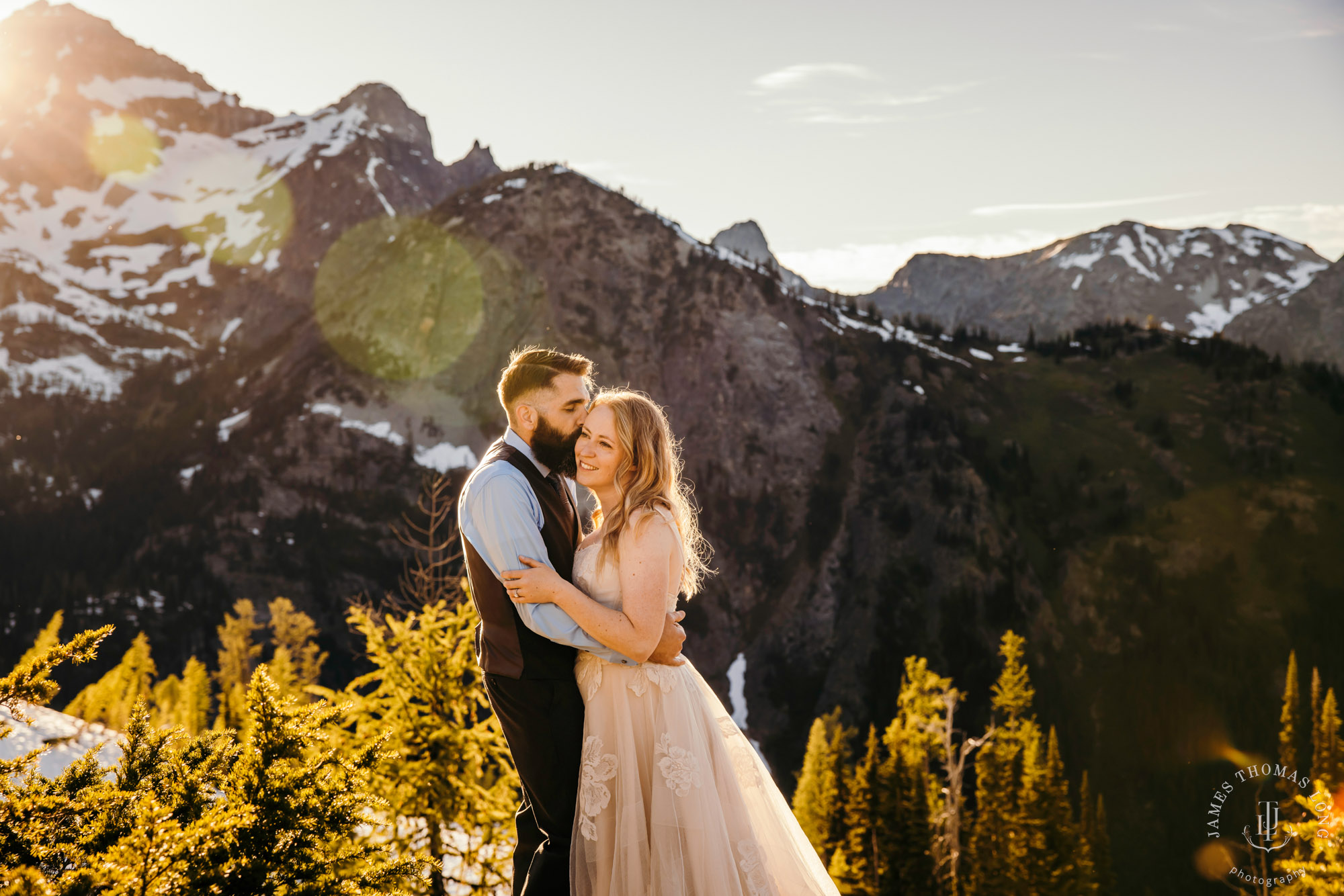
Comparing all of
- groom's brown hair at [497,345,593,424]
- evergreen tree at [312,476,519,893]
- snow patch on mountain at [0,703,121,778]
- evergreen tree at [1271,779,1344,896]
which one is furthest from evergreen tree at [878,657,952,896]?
groom's brown hair at [497,345,593,424]

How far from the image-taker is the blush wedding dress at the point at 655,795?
4.49 meters

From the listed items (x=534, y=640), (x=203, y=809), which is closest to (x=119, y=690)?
(x=203, y=809)

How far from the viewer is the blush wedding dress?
14.7 ft

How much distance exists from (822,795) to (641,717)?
39941 millimetres

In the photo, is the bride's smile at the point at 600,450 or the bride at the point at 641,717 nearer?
the bride at the point at 641,717

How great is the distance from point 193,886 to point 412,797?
744 cm

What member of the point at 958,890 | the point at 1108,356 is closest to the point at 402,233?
the point at 1108,356

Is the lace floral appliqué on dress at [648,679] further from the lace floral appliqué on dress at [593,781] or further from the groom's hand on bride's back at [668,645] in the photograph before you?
the lace floral appliqué on dress at [593,781]

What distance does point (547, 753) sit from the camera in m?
4.58

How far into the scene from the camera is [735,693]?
96.2 metres

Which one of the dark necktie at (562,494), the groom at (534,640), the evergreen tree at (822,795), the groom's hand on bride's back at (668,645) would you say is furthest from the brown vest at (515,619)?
the evergreen tree at (822,795)

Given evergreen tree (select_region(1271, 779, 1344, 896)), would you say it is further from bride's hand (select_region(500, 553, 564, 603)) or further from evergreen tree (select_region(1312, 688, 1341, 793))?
evergreen tree (select_region(1312, 688, 1341, 793))

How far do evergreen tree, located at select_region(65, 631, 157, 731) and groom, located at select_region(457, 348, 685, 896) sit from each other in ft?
135

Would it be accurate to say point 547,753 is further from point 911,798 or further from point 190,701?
point 190,701
